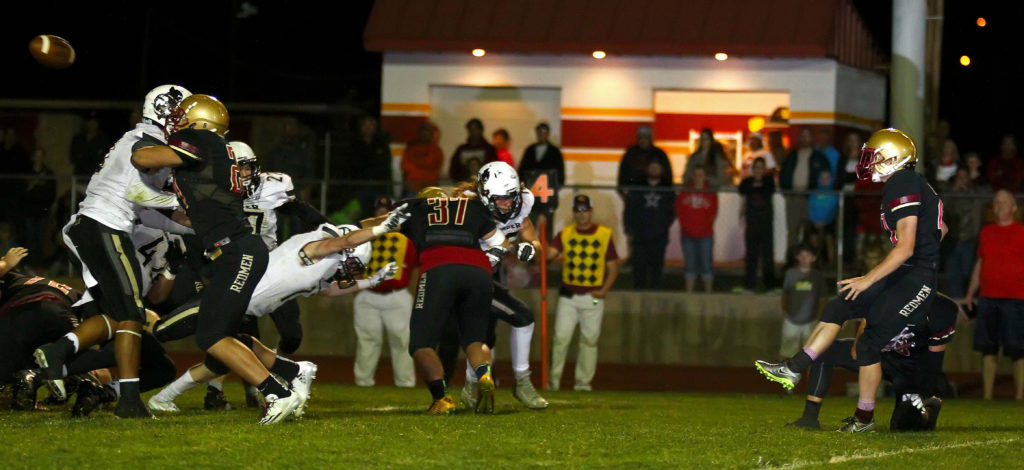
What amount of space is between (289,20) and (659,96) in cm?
2592

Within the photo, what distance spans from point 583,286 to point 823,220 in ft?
11.4

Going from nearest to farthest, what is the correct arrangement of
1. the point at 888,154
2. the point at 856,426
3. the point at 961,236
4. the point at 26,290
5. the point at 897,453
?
the point at 897,453
the point at 856,426
the point at 888,154
the point at 26,290
the point at 961,236

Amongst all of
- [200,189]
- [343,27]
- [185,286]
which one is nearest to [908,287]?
[200,189]

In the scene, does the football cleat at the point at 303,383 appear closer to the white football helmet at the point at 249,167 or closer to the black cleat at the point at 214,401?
the white football helmet at the point at 249,167

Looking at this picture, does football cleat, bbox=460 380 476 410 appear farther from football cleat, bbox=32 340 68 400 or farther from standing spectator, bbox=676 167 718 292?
standing spectator, bbox=676 167 718 292

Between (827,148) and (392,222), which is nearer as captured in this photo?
(392,222)

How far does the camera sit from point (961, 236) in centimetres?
1736

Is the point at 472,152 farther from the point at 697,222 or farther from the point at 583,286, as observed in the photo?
the point at 583,286

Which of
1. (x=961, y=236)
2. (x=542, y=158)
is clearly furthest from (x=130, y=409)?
(x=961, y=236)

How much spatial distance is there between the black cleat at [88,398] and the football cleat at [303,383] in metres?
1.35

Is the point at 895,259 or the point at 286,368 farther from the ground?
the point at 895,259

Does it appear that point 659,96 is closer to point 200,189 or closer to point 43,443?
point 200,189

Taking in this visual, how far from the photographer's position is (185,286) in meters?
11.1

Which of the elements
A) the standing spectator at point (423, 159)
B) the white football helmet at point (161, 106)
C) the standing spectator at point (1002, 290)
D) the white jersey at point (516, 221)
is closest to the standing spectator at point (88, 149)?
the standing spectator at point (423, 159)
